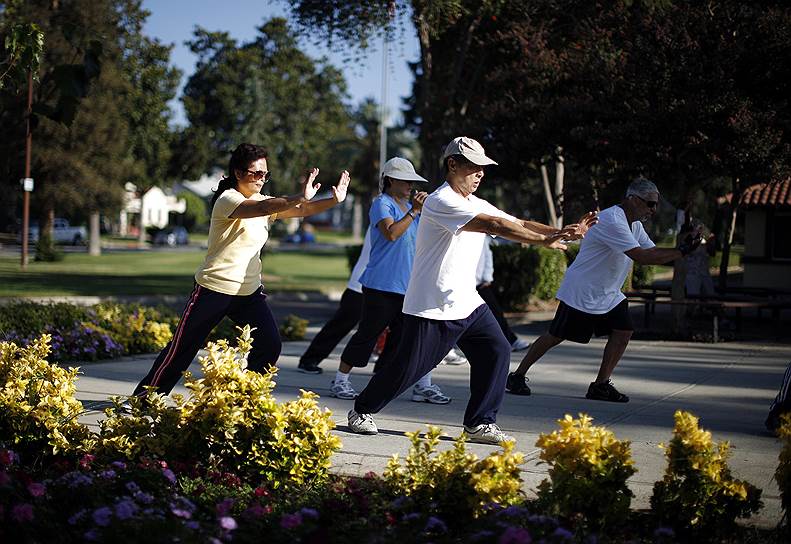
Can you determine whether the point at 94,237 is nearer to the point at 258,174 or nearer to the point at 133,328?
the point at 133,328

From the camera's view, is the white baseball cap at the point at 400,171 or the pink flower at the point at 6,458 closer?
the pink flower at the point at 6,458

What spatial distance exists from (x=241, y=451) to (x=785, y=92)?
38.0 ft

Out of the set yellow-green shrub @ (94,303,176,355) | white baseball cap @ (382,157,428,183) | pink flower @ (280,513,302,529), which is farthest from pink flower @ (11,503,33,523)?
yellow-green shrub @ (94,303,176,355)

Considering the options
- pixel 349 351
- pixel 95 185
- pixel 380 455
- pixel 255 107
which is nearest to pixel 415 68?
pixel 95 185

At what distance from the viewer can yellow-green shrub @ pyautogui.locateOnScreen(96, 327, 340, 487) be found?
493cm

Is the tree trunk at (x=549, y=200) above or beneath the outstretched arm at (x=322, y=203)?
above

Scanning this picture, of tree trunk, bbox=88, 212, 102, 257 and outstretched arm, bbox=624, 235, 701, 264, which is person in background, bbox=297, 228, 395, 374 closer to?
outstretched arm, bbox=624, 235, 701, 264

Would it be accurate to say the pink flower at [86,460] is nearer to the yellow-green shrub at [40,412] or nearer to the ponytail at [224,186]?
the yellow-green shrub at [40,412]

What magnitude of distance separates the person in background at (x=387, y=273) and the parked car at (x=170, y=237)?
58.3 metres

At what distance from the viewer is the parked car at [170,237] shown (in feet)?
213

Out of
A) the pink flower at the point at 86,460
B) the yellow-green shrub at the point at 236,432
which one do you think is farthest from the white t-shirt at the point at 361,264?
the pink flower at the point at 86,460

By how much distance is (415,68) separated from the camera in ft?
121

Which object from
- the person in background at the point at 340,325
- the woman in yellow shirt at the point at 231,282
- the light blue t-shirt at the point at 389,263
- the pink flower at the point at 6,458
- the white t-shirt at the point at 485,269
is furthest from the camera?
the white t-shirt at the point at 485,269

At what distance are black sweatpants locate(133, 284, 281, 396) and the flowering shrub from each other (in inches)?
138
